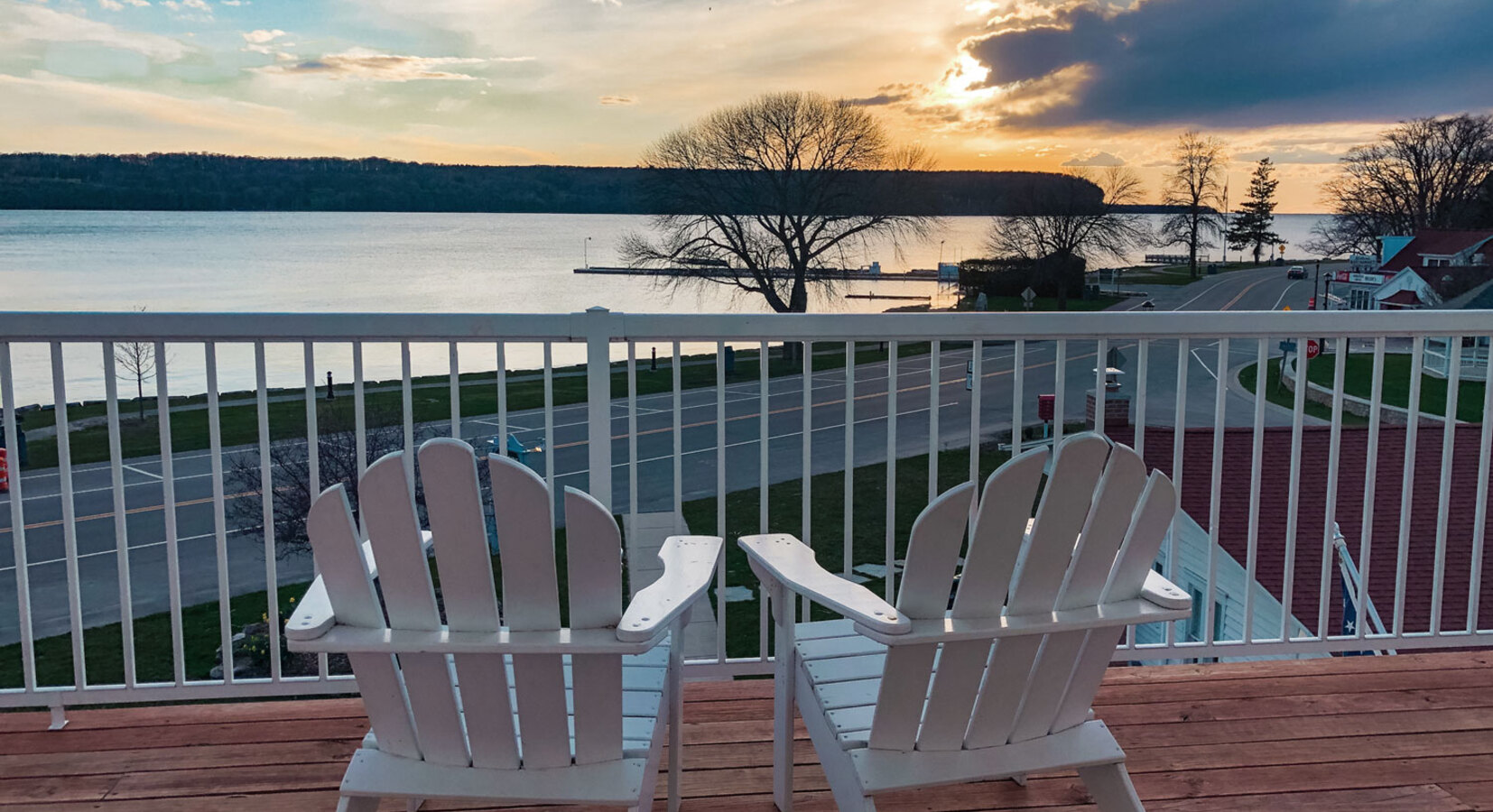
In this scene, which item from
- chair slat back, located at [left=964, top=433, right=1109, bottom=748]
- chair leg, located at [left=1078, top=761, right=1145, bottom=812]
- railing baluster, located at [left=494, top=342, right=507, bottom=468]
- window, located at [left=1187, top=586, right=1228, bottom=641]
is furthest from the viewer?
window, located at [left=1187, top=586, right=1228, bottom=641]

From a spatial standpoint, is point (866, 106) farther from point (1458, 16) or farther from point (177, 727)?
point (177, 727)

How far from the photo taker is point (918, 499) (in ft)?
65.5

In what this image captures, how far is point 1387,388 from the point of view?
35938mm

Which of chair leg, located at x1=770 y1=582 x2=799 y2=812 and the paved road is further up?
chair leg, located at x1=770 y1=582 x2=799 y2=812

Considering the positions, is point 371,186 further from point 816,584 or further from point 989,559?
point 989,559

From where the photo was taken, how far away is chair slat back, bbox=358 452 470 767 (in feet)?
5.14

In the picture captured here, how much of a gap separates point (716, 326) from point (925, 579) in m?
1.10

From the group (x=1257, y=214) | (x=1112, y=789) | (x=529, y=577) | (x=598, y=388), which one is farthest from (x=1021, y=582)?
(x=1257, y=214)

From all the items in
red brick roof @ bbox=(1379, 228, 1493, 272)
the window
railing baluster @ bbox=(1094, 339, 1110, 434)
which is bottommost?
the window

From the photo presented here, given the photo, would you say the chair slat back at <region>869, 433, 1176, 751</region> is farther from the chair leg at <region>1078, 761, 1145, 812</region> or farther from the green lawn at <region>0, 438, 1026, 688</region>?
the green lawn at <region>0, 438, 1026, 688</region>

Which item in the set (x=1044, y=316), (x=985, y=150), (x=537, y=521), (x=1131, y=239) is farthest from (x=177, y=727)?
(x=1131, y=239)

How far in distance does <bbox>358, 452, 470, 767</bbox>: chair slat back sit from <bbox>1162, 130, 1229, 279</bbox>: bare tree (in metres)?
55.1

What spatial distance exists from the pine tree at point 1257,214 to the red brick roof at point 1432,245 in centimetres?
2298

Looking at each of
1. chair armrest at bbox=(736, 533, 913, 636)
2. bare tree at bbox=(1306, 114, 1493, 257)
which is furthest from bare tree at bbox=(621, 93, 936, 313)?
chair armrest at bbox=(736, 533, 913, 636)
